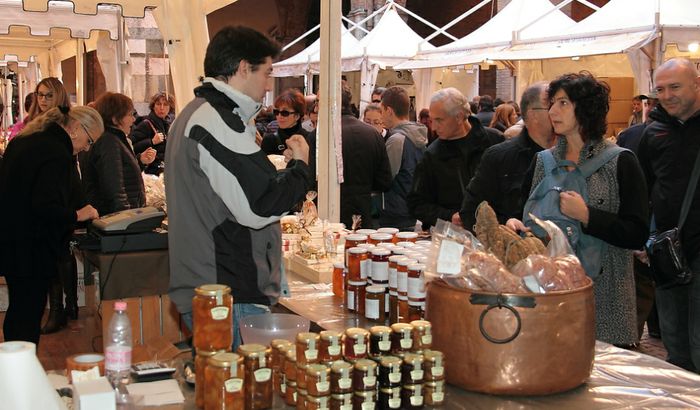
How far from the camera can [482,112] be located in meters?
9.36

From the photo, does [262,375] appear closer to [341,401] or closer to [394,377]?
[341,401]

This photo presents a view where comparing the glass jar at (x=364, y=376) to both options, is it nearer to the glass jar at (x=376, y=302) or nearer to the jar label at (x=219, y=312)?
the jar label at (x=219, y=312)

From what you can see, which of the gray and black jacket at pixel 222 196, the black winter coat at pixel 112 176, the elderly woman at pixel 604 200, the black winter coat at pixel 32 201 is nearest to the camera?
the gray and black jacket at pixel 222 196

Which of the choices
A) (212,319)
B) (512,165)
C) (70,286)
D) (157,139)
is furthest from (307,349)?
(157,139)

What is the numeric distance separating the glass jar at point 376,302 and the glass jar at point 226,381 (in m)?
0.85

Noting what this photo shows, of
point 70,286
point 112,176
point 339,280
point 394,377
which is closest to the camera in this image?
point 394,377

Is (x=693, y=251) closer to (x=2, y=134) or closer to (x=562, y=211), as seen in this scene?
(x=562, y=211)

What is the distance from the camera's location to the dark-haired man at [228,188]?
7.34 feet

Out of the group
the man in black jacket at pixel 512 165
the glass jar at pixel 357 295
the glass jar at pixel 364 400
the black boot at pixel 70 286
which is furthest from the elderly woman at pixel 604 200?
the black boot at pixel 70 286

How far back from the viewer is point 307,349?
1.78 meters

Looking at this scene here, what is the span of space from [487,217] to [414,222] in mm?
3796

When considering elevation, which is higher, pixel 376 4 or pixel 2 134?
pixel 376 4

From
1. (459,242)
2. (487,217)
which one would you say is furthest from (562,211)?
(459,242)

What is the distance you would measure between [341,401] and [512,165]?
1.99 m
